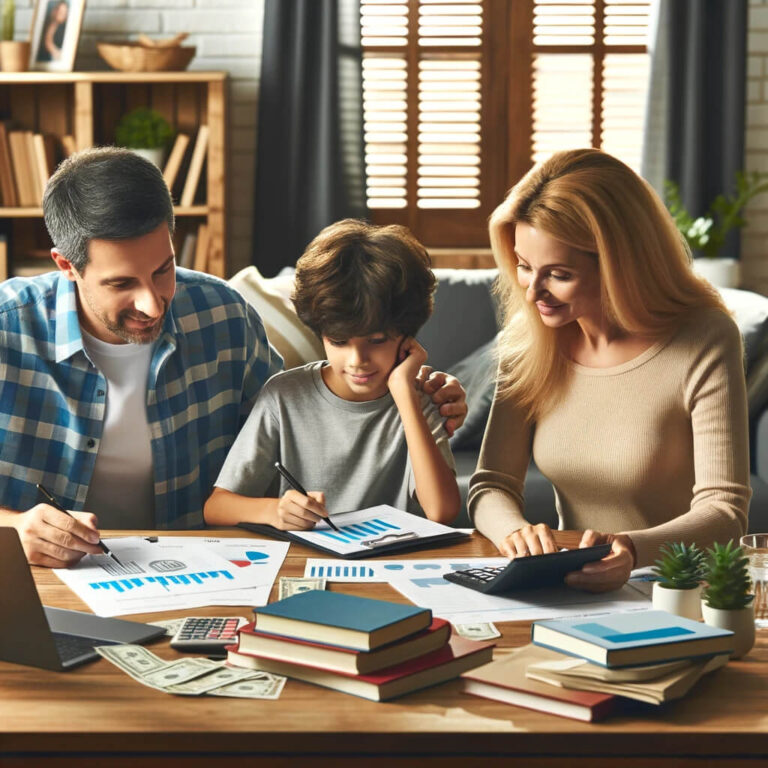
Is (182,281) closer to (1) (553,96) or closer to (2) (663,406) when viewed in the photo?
(2) (663,406)

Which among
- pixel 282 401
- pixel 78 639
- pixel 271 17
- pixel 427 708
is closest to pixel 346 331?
pixel 282 401

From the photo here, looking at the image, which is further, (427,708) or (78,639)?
(78,639)

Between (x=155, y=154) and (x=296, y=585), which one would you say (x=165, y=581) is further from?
(x=155, y=154)

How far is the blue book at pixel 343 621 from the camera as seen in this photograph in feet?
3.40

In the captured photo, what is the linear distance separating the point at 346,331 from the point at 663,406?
546 mm

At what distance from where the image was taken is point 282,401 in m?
1.90

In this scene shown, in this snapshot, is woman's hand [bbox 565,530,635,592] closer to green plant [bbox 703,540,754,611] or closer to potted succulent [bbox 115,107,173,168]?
green plant [bbox 703,540,754,611]

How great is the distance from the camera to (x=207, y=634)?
1.20 metres

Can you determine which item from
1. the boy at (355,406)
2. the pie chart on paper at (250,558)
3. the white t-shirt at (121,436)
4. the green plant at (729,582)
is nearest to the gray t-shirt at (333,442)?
the boy at (355,406)

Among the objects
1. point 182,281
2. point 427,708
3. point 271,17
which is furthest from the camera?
point 271,17

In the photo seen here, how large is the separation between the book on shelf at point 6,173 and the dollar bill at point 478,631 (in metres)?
3.60

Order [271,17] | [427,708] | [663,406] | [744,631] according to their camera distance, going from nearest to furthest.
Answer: [427,708] → [744,631] → [663,406] → [271,17]

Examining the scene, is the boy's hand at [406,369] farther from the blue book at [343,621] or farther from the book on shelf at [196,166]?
the book on shelf at [196,166]
